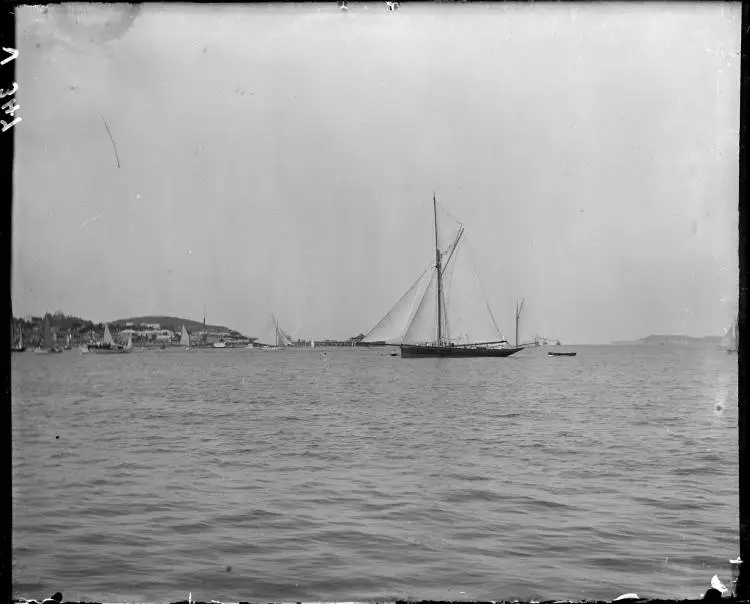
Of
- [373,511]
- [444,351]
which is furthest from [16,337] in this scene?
[444,351]

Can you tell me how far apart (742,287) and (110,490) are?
9.33 metres

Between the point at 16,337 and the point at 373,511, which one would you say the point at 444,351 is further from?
the point at 373,511

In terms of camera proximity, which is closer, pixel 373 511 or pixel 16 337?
pixel 373 511

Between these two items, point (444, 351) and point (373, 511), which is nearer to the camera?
point (373, 511)

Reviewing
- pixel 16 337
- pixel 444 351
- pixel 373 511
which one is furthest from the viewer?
pixel 444 351

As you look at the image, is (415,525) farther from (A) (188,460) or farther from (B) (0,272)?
(A) (188,460)

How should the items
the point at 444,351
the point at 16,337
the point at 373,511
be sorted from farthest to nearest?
the point at 444,351 → the point at 16,337 → the point at 373,511

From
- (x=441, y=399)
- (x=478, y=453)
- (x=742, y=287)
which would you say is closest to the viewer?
(x=742, y=287)

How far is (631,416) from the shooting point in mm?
23031

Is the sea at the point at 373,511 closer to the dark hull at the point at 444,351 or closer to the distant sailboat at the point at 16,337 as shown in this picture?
the distant sailboat at the point at 16,337

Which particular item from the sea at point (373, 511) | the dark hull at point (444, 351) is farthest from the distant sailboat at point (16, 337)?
the dark hull at point (444, 351)

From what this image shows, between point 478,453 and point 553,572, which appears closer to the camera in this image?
point 553,572

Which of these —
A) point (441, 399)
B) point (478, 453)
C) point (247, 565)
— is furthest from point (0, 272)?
point (441, 399)

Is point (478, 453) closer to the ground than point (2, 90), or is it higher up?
closer to the ground
